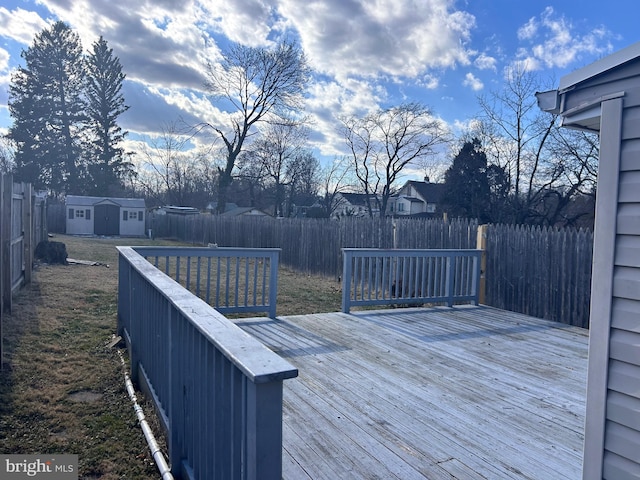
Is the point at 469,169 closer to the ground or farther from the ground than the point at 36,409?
farther from the ground

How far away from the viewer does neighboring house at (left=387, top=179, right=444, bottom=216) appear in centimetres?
3872

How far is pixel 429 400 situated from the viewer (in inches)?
118

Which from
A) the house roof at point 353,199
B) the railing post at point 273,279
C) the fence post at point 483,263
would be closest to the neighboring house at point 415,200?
the house roof at point 353,199

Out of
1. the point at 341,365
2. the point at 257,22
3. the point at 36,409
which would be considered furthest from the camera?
the point at 257,22

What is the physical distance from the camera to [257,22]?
1350cm

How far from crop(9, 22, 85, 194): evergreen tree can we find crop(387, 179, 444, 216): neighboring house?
25080mm

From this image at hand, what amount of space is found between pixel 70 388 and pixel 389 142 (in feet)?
82.7

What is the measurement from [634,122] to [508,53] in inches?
696

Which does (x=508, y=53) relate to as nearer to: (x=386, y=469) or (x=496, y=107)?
(x=496, y=107)

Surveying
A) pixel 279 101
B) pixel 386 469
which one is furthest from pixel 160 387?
pixel 279 101

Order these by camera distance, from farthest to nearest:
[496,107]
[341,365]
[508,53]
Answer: [496,107] < [508,53] < [341,365]

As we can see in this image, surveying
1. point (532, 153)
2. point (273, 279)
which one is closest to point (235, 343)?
point (273, 279)

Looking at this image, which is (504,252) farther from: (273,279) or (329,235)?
(329,235)

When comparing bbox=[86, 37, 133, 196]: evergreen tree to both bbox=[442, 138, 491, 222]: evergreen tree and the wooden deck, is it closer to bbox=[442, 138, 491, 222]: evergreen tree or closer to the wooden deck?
bbox=[442, 138, 491, 222]: evergreen tree
